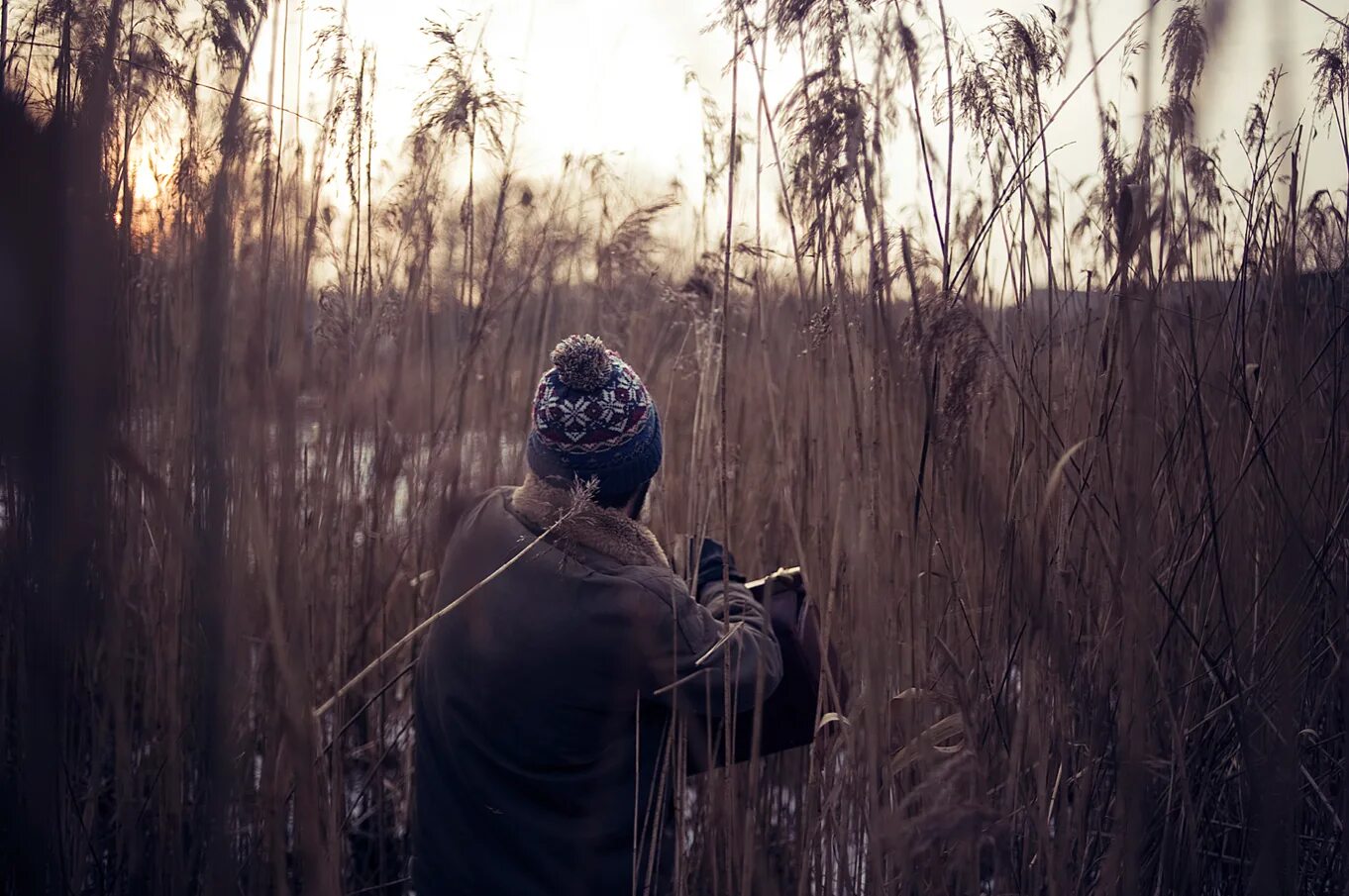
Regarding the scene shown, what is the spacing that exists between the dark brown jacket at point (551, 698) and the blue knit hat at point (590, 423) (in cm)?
7

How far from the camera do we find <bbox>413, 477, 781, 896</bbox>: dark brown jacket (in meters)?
1.27

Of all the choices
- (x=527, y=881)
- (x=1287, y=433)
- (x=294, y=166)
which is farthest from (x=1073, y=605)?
(x=294, y=166)

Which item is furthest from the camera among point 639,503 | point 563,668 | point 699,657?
point 639,503

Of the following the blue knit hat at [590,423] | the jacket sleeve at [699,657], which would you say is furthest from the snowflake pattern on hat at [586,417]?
the jacket sleeve at [699,657]

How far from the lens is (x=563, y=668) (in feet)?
4.42

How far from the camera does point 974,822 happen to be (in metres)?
0.86

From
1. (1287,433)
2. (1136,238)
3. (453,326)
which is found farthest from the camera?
(453,326)

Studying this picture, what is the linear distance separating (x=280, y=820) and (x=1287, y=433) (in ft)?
3.49

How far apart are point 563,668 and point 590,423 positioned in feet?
1.26

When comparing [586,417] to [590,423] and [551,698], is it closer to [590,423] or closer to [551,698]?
[590,423]

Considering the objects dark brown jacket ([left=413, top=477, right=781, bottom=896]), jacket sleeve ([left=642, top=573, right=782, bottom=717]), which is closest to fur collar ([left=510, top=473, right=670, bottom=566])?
dark brown jacket ([left=413, top=477, right=781, bottom=896])

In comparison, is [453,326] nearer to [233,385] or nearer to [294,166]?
[294,166]

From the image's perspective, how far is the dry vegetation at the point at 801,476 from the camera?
53cm

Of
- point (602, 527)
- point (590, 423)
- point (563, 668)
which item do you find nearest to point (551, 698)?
point (563, 668)
